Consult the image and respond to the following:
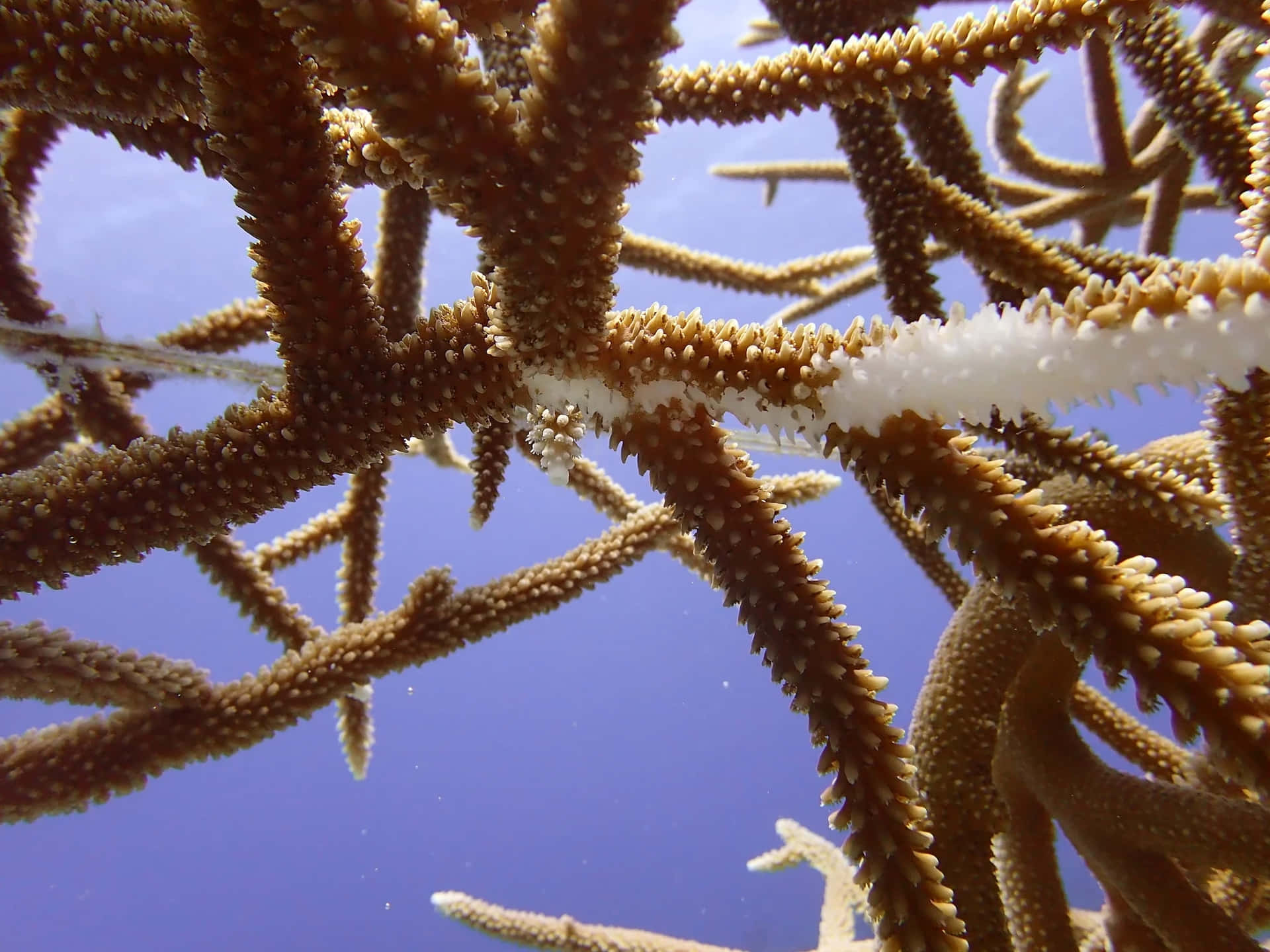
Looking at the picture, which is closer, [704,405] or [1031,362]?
[1031,362]

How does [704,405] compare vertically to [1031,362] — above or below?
above

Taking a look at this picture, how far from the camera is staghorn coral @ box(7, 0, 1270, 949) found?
0.69 metres

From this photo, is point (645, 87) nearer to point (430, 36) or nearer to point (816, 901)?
point (430, 36)

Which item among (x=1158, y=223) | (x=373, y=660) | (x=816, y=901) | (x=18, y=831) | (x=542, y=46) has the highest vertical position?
(x=542, y=46)

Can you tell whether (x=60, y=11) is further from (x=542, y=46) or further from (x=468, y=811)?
(x=468, y=811)

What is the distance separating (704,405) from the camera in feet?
3.04

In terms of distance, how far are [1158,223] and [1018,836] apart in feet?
9.36

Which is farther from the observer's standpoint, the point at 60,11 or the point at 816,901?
the point at 816,901

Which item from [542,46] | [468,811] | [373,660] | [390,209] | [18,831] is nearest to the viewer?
[542,46]

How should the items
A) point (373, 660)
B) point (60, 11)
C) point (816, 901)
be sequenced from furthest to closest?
point (816, 901), point (373, 660), point (60, 11)

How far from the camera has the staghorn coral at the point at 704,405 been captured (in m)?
0.69

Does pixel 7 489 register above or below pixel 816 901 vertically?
above

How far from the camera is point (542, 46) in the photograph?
648 millimetres

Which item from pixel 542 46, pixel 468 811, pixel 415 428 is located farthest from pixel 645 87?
pixel 468 811
